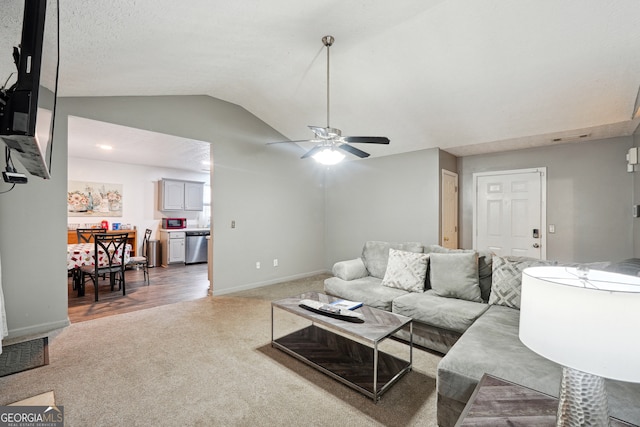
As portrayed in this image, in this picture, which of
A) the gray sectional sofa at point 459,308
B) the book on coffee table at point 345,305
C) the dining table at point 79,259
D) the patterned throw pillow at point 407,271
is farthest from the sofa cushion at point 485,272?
the dining table at point 79,259

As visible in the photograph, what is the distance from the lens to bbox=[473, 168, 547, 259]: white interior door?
452cm

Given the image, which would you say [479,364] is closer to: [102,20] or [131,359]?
[131,359]

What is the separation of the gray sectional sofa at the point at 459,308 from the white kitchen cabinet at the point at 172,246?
4823mm

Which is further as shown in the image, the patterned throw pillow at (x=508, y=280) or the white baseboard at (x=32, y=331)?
the white baseboard at (x=32, y=331)

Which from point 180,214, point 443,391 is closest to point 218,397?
point 443,391

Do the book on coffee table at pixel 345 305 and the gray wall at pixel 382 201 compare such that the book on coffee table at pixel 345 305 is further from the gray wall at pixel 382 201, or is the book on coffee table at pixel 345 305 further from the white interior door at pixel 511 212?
the white interior door at pixel 511 212

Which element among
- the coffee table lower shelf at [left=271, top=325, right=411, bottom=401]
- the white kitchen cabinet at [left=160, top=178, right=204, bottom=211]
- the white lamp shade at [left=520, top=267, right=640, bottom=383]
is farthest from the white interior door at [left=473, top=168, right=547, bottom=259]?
the white kitchen cabinet at [left=160, top=178, right=204, bottom=211]

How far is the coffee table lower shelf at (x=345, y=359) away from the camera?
83.2 inches

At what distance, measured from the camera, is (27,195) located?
2994 mm

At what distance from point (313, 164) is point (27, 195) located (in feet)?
14.0

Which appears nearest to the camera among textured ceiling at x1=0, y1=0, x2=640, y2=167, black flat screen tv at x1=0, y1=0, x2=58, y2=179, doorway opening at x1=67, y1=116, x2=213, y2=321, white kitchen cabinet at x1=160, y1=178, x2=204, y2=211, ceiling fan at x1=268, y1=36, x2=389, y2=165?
black flat screen tv at x1=0, y1=0, x2=58, y2=179

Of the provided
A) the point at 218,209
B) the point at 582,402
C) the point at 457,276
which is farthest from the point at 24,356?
the point at 457,276

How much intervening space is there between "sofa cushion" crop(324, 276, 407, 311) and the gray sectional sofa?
0.01 m

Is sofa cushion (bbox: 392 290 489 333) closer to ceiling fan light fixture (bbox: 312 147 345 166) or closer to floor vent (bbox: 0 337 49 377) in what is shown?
ceiling fan light fixture (bbox: 312 147 345 166)
